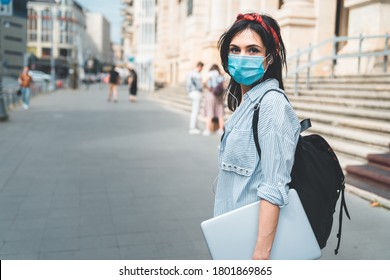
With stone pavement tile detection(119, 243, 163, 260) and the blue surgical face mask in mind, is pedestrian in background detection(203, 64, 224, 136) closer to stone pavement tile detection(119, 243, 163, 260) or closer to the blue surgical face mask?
stone pavement tile detection(119, 243, 163, 260)

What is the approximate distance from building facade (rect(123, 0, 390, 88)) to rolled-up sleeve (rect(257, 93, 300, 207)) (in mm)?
9965

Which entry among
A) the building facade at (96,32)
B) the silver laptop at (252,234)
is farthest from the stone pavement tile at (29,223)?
the building facade at (96,32)

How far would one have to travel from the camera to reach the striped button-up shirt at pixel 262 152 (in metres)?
1.84

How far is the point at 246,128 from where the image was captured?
6.39 ft

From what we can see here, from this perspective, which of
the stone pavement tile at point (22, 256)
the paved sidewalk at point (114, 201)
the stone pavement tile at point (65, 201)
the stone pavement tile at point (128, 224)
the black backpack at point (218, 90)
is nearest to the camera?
the stone pavement tile at point (22, 256)

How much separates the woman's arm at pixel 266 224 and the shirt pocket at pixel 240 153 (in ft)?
0.56

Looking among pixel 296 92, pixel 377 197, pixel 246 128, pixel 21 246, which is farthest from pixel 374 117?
pixel 246 128

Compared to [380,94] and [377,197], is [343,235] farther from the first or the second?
[380,94]

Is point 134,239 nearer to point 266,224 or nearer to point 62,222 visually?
point 62,222

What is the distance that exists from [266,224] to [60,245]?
9.99 ft

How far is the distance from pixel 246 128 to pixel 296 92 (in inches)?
420

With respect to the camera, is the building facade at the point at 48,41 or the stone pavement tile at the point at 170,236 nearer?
the stone pavement tile at the point at 170,236

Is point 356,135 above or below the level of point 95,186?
above

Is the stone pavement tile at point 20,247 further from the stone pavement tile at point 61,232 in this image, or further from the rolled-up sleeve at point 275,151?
the rolled-up sleeve at point 275,151
